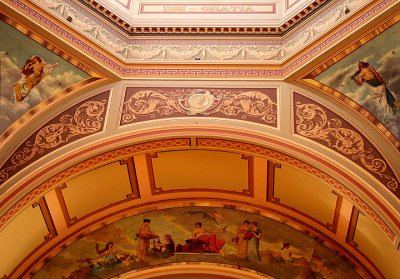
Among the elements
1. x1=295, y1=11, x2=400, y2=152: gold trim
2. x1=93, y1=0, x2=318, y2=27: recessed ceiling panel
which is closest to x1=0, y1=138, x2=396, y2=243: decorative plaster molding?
x1=295, y1=11, x2=400, y2=152: gold trim

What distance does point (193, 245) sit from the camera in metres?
12.2

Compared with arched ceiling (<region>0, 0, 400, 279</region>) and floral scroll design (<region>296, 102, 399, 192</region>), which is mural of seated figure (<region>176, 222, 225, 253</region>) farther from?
floral scroll design (<region>296, 102, 399, 192</region>)

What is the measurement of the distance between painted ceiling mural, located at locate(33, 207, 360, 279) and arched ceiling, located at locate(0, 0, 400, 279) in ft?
0.20

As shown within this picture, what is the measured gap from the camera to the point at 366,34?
9.27m

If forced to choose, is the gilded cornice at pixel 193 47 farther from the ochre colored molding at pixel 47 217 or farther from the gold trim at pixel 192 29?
the ochre colored molding at pixel 47 217

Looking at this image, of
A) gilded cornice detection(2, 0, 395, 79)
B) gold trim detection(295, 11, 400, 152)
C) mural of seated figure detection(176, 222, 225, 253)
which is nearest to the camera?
gold trim detection(295, 11, 400, 152)

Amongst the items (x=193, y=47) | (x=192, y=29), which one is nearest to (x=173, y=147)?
(x=193, y=47)

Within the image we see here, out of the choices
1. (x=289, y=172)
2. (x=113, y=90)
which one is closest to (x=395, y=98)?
(x=289, y=172)

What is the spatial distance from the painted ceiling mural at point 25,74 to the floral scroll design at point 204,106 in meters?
1.17

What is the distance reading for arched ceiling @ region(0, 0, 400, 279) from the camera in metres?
9.58

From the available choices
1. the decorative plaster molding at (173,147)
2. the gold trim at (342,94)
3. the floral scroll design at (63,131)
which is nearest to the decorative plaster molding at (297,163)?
the decorative plaster molding at (173,147)

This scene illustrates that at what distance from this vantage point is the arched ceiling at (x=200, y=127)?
31.4ft

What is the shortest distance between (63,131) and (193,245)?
3.77m

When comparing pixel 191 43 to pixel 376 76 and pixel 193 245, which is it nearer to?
pixel 376 76
